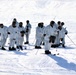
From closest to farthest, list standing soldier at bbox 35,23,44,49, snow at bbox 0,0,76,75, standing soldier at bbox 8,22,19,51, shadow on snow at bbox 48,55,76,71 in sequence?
snow at bbox 0,0,76,75
shadow on snow at bbox 48,55,76,71
standing soldier at bbox 8,22,19,51
standing soldier at bbox 35,23,44,49

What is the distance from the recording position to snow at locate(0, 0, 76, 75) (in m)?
14.5

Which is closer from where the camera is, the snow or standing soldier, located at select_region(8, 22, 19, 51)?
the snow

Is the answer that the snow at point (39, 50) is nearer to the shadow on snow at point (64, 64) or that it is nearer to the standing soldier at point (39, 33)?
the shadow on snow at point (64, 64)

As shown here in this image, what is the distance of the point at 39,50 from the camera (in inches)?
773

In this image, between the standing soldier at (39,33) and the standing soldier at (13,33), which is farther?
the standing soldier at (39,33)

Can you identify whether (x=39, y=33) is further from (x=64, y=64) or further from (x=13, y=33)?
(x=64, y=64)

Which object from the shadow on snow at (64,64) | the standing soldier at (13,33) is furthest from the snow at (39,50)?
the standing soldier at (13,33)

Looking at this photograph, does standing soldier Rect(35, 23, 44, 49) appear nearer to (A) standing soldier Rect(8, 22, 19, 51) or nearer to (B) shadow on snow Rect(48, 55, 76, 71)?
(A) standing soldier Rect(8, 22, 19, 51)

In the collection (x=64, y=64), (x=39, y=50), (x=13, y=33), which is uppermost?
(x=13, y=33)

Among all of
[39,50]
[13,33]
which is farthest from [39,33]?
[13,33]

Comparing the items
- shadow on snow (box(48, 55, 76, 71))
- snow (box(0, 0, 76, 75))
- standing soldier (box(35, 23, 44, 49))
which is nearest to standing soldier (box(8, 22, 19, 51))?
snow (box(0, 0, 76, 75))

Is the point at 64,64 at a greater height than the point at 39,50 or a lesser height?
lesser

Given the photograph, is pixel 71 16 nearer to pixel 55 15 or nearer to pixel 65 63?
pixel 55 15

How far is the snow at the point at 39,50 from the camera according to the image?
14453mm
